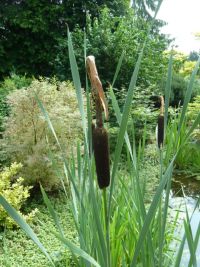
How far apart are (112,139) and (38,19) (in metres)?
5.45

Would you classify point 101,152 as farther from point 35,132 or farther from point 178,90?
point 178,90

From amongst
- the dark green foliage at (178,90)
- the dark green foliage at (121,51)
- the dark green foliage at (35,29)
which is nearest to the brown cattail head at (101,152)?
the dark green foliage at (121,51)

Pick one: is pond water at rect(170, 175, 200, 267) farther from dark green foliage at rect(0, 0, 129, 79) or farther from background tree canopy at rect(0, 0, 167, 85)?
dark green foliage at rect(0, 0, 129, 79)

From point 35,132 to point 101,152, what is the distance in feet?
10.8

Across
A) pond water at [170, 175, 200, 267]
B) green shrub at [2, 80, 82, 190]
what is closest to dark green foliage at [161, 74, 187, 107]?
pond water at [170, 175, 200, 267]

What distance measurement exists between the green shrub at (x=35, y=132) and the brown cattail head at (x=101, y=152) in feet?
10.1

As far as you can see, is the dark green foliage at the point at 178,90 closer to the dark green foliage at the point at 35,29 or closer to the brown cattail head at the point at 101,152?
the dark green foliage at the point at 35,29

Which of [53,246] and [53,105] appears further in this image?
[53,105]

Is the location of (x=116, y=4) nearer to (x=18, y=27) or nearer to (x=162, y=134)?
(x=18, y=27)

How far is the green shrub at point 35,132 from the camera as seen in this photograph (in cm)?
368

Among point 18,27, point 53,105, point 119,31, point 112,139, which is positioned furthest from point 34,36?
point 53,105

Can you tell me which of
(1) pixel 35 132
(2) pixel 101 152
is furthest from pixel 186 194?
(2) pixel 101 152

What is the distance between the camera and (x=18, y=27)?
9766mm

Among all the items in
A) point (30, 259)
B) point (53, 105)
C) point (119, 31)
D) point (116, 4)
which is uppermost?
point (116, 4)
